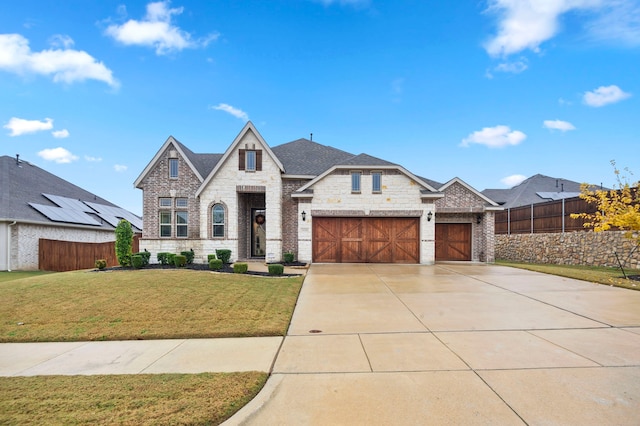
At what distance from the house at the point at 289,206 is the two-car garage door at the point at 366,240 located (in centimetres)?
6

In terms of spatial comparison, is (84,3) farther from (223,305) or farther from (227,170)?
(223,305)

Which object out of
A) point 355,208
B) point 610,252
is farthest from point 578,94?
point 355,208

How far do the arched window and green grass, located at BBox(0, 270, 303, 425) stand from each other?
22.6ft

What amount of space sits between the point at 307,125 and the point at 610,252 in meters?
21.3

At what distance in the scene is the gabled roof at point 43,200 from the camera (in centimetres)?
1884

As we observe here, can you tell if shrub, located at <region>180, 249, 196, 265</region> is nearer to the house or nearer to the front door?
the house

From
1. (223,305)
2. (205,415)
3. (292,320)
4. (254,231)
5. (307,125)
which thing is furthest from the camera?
(307,125)

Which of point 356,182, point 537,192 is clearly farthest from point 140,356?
point 537,192

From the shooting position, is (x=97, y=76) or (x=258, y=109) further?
(x=258, y=109)

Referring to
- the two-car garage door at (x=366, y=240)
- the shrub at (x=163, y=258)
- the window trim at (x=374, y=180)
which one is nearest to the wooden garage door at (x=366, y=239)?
the two-car garage door at (x=366, y=240)

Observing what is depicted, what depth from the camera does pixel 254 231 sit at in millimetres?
20594

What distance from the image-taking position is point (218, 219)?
18.0m

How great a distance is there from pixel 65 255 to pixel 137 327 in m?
17.0

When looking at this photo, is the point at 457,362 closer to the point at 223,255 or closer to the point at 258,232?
the point at 223,255
